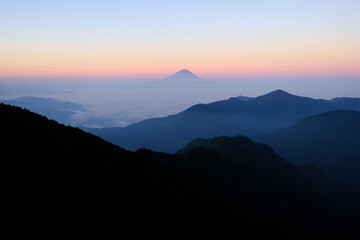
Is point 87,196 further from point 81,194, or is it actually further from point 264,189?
point 264,189

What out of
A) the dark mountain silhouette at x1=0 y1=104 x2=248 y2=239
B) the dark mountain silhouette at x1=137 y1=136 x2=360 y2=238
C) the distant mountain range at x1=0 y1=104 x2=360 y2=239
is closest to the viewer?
the dark mountain silhouette at x1=0 y1=104 x2=248 y2=239

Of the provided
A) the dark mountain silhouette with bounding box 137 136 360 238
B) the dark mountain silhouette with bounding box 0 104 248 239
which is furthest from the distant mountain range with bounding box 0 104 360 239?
the dark mountain silhouette with bounding box 137 136 360 238

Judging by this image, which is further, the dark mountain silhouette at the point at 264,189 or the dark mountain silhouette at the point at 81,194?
the dark mountain silhouette at the point at 264,189

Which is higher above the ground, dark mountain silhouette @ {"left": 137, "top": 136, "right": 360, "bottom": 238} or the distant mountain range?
the distant mountain range

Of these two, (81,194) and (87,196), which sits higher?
(81,194)

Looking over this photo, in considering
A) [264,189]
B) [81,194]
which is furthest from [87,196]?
[264,189]

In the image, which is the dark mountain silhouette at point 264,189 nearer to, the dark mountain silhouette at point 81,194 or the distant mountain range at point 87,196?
the distant mountain range at point 87,196

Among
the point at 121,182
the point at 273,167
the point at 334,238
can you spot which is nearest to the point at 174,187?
the point at 121,182

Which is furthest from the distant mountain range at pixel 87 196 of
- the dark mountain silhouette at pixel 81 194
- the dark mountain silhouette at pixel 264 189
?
the dark mountain silhouette at pixel 264 189

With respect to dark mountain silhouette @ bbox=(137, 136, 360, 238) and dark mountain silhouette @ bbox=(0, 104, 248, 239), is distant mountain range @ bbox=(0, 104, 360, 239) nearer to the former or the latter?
dark mountain silhouette @ bbox=(0, 104, 248, 239)

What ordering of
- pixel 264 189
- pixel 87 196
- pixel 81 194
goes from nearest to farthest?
pixel 81 194
pixel 87 196
pixel 264 189

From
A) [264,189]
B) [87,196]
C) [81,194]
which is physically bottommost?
[264,189]

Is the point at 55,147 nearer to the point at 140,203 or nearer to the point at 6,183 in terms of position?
the point at 6,183
